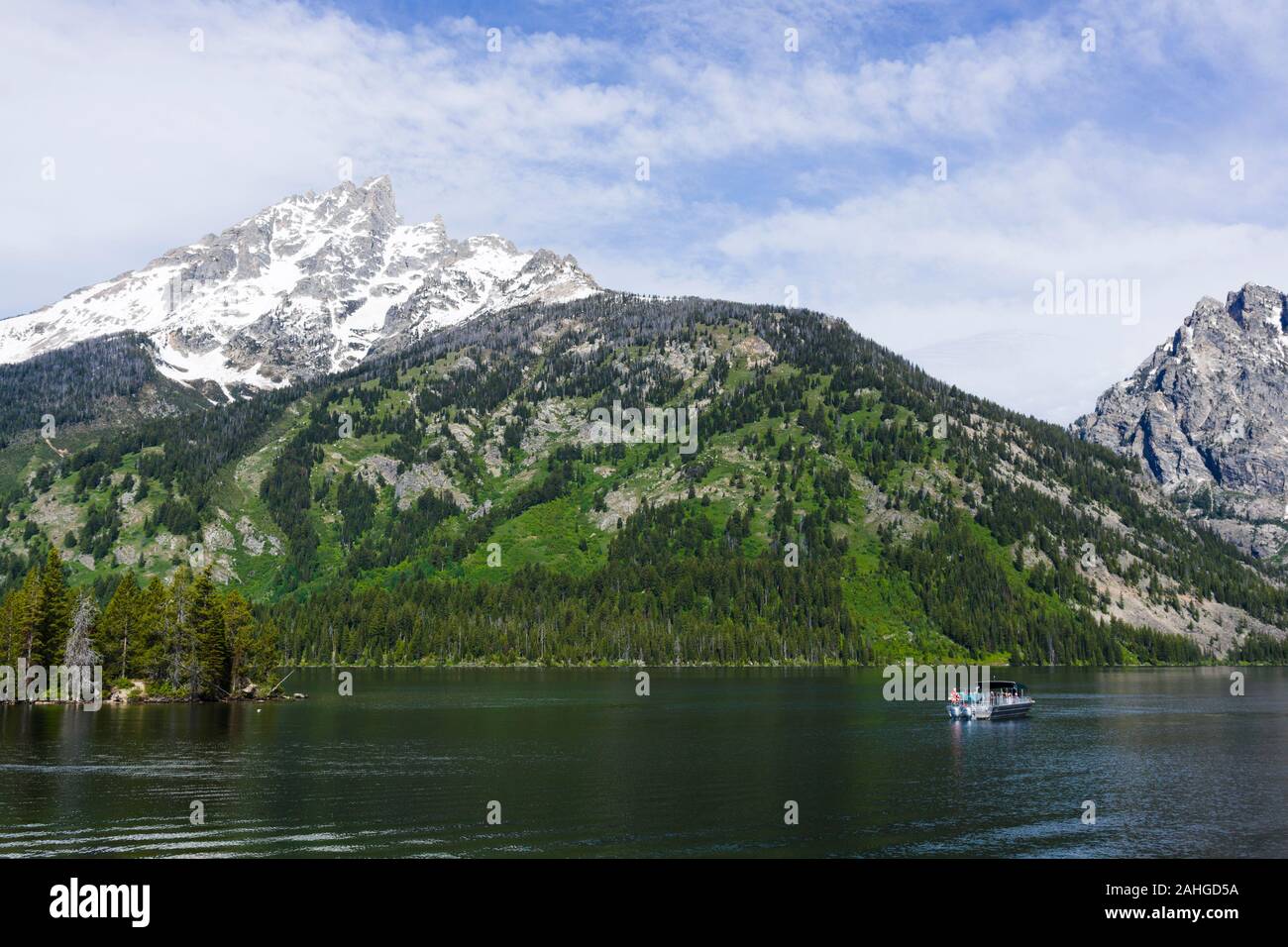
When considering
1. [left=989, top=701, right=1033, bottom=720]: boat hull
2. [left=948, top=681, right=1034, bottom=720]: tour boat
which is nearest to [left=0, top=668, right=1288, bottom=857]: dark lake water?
[left=989, top=701, right=1033, bottom=720]: boat hull

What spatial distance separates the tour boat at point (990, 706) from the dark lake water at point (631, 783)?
13.5 ft

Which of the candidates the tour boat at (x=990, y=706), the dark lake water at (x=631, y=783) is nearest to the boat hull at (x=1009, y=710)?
the tour boat at (x=990, y=706)

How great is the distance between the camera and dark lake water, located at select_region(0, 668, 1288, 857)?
60.4 meters

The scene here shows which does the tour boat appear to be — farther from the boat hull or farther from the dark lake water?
the dark lake water

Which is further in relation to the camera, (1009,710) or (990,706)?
(1009,710)

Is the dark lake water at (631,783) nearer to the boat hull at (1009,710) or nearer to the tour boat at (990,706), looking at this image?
the boat hull at (1009,710)

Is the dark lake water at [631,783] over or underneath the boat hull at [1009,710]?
over

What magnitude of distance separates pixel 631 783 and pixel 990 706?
82.2 m

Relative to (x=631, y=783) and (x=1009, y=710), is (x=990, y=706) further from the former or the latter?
(x=631, y=783)

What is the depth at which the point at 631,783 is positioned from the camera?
261 feet

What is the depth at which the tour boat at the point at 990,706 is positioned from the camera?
14238cm

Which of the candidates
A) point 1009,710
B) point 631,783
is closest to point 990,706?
point 1009,710

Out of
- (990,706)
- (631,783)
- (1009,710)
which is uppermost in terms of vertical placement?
(631,783)
